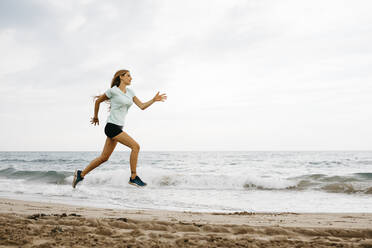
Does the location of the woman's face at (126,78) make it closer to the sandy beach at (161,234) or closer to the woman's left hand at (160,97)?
the woman's left hand at (160,97)

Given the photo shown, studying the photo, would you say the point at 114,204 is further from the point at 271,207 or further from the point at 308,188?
the point at 308,188

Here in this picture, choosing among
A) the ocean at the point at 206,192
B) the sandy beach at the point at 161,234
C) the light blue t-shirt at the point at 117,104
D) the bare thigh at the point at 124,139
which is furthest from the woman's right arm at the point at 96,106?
the ocean at the point at 206,192

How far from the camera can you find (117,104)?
493 centimetres

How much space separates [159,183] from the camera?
16453 millimetres

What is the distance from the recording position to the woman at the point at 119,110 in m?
4.92

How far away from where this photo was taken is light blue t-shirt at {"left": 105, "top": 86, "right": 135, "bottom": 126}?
16.1 ft

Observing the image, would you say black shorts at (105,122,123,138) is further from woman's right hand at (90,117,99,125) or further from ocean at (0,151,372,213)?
ocean at (0,151,372,213)

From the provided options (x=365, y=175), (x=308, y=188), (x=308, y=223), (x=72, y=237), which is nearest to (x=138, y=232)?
(x=72, y=237)

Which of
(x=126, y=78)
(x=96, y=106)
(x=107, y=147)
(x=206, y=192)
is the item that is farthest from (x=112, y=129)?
(x=206, y=192)

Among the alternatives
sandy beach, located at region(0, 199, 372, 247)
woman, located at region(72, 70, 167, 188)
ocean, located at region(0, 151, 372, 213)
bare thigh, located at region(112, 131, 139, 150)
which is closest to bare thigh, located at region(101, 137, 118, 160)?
woman, located at region(72, 70, 167, 188)

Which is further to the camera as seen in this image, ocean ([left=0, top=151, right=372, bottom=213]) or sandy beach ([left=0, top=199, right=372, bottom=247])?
ocean ([left=0, top=151, right=372, bottom=213])

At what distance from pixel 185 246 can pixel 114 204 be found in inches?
230

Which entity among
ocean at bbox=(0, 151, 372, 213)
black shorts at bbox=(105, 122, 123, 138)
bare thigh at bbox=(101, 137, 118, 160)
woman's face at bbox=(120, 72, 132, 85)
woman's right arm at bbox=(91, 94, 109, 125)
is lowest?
ocean at bbox=(0, 151, 372, 213)

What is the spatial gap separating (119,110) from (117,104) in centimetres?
10
